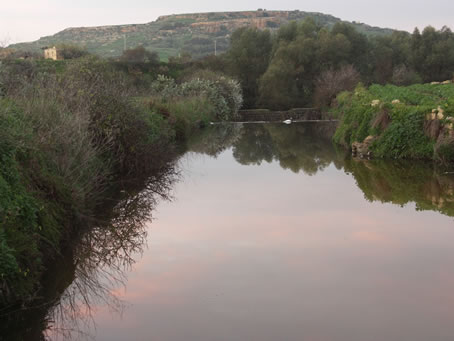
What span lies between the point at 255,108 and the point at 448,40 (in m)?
23.5

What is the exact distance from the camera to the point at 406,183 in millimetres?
19078

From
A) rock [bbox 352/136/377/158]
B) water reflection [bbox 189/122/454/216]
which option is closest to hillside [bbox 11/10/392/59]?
water reflection [bbox 189/122/454/216]

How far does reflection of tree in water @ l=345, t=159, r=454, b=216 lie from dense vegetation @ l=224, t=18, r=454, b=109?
132ft

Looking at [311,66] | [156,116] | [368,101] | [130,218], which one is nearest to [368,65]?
[311,66]

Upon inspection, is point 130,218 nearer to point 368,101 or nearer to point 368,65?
point 368,101

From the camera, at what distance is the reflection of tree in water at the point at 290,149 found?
1037 inches

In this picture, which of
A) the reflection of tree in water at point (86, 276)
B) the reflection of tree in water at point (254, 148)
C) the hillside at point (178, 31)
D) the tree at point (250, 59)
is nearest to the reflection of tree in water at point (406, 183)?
the reflection of tree in water at point (254, 148)

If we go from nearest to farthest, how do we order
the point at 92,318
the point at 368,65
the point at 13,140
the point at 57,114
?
the point at 92,318, the point at 13,140, the point at 57,114, the point at 368,65

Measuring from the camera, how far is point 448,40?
250 ft

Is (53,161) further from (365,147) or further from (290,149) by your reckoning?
(290,149)

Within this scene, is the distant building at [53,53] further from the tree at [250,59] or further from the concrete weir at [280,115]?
the concrete weir at [280,115]

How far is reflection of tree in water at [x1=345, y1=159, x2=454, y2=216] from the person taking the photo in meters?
16.5

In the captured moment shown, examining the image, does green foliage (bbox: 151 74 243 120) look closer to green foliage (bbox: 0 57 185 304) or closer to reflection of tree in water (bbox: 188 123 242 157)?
reflection of tree in water (bbox: 188 123 242 157)

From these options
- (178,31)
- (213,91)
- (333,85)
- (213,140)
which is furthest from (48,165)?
(178,31)
